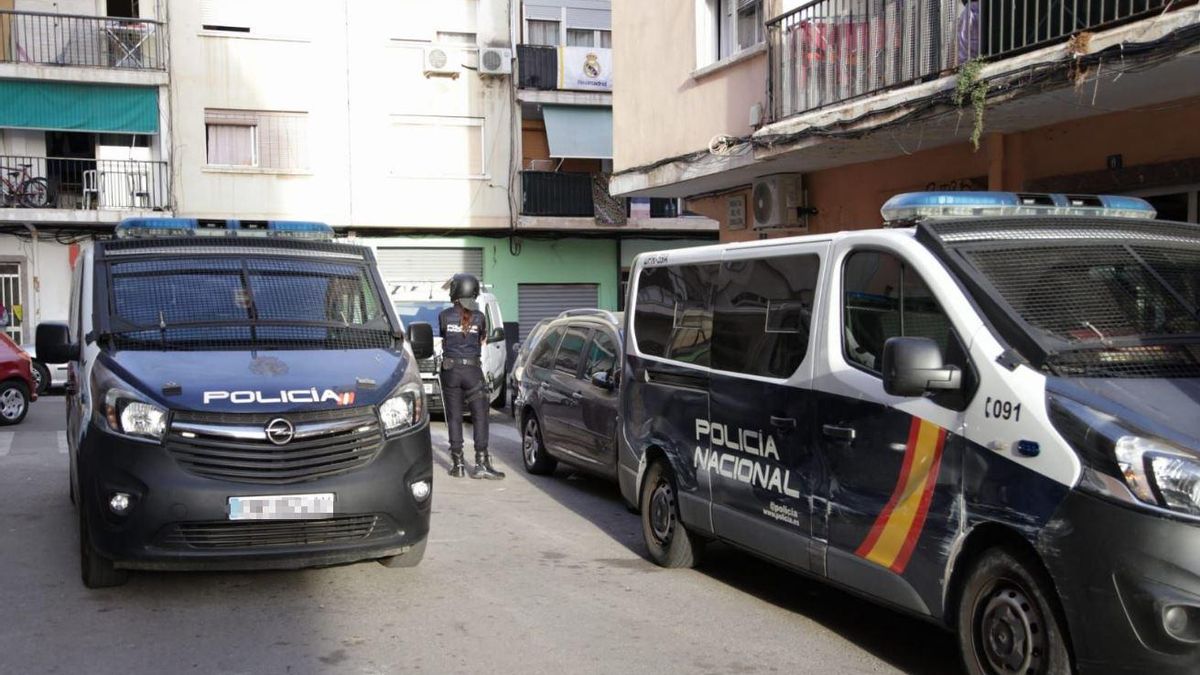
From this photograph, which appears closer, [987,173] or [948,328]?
[948,328]

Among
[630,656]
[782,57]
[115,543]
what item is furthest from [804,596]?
[782,57]

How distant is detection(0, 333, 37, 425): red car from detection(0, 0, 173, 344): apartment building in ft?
34.7

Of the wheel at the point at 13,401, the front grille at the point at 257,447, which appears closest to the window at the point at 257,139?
the wheel at the point at 13,401

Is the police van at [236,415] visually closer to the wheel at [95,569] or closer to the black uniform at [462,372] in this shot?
the wheel at [95,569]

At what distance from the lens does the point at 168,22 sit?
86.7ft

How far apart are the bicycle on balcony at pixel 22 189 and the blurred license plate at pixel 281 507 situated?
22.7 meters

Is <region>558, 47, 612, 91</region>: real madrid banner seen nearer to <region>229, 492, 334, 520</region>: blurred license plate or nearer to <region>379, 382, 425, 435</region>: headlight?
<region>379, 382, 425, 435</region>: headlight

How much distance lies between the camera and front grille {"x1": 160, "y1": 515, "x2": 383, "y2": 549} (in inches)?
227

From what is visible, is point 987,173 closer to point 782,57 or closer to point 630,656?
point 782,57

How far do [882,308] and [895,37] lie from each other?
273 inches

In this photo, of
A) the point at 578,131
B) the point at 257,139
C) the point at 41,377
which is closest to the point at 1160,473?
the point at 41,377

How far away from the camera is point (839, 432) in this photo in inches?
204

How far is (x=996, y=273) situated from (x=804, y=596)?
2700 mm

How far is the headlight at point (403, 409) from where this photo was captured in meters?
6.30
